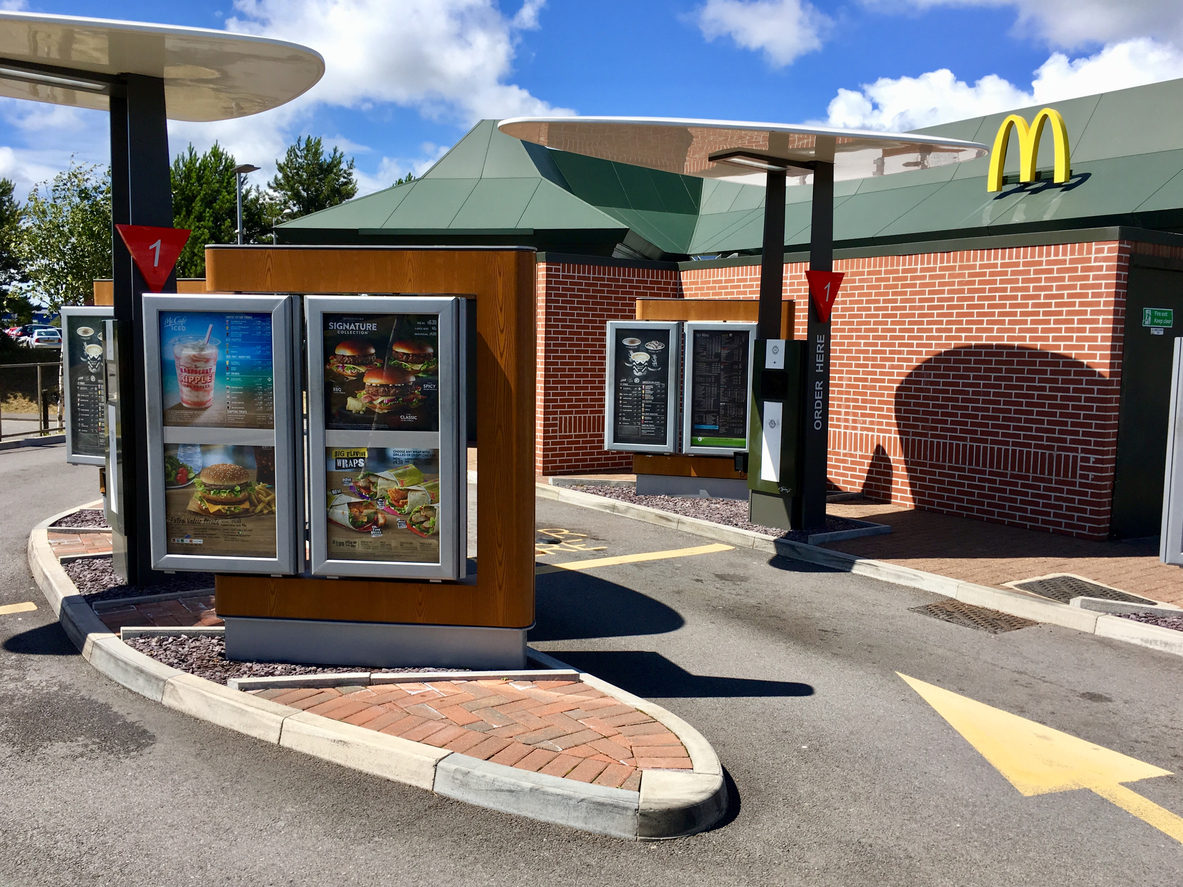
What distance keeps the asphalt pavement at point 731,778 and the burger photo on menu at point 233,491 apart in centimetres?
122

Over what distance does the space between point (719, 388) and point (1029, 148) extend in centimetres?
656

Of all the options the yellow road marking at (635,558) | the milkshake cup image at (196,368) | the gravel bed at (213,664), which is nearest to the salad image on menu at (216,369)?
the milkshake cup image at (196,368)

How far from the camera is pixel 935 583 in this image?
28.7ft

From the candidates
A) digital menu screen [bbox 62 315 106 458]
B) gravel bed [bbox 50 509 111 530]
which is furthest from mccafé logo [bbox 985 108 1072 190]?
gravel bed [bbox 50 509 111 530]

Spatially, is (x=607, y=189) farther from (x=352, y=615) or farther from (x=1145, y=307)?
(x=352, y=615)

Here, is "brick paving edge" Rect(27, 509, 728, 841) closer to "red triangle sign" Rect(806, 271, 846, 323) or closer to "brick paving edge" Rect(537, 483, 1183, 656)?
"brick paving edge" Rect(537, 483, 1183, 656)

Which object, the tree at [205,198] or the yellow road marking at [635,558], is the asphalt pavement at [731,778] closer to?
the yellow road marking at [635,558]

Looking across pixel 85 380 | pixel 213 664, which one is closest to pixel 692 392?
pixel 85 380

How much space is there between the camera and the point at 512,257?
18.5 feet

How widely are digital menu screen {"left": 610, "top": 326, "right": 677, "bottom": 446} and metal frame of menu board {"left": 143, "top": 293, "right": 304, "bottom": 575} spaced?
7.62 meters

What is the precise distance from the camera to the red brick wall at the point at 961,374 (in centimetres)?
1073

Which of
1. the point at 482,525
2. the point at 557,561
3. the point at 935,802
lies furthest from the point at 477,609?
the point at 557,561

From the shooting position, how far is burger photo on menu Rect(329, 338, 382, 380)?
18.6ft

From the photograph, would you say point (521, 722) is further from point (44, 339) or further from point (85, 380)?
point (44, 339)
